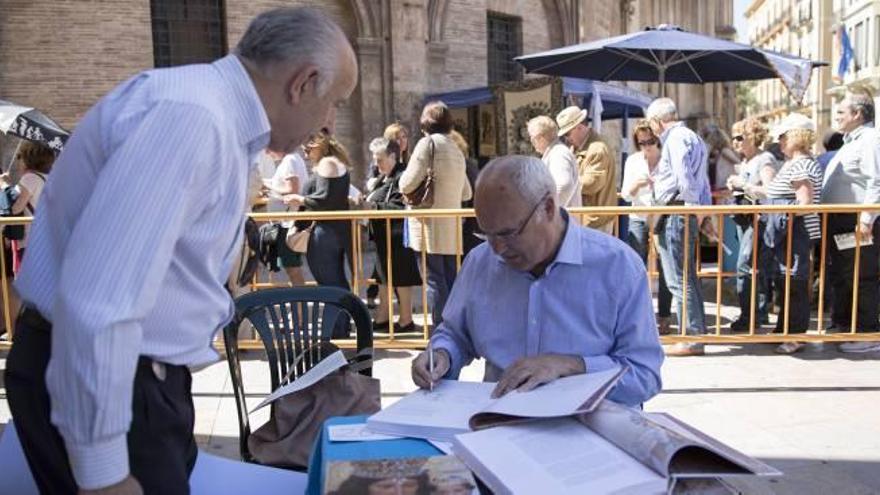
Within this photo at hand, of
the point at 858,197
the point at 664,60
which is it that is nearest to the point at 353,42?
the point at 664,60

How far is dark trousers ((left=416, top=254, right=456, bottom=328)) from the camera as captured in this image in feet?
20.3

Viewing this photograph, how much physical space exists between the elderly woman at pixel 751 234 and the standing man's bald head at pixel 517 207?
440 cm

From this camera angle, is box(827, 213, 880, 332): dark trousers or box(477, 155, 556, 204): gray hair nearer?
box(477, 155, 556, 204): gray hair

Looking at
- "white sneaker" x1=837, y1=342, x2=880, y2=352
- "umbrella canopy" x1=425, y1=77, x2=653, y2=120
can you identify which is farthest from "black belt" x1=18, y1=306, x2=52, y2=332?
"umbrella canopy" x1=425, y1=77, x2=653, y2=120

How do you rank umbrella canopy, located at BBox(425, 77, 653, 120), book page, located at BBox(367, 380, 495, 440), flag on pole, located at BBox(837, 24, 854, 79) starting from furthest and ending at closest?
flag on pole, located at BBox(837, 24, 854, 79) < umbrella canopy, located at BBox(425, 77, 653, 120) < book page, located at BBox(367, 380, 495, 440)

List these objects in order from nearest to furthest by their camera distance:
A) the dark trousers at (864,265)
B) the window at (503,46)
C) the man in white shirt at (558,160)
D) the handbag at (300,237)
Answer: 1. the dark trousers at (864,265)
2. the man in white shirt at (558,160)
3. the handbag at (300,237)
4. the window at (503,46)

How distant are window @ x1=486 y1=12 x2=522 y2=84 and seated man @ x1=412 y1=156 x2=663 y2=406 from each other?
14.0 metres

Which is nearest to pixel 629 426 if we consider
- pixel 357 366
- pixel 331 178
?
pixel 357 366

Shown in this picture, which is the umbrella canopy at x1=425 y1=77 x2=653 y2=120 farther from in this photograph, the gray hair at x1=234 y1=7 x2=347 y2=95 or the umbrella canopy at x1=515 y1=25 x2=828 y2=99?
the gray hair at x1=234 y1=7 x2=347 y2=95

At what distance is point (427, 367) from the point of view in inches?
91.7

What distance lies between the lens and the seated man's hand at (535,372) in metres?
2.06

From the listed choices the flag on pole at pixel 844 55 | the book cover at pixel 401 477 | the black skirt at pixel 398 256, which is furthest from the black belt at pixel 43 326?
the flag on pole at pixel 844 55

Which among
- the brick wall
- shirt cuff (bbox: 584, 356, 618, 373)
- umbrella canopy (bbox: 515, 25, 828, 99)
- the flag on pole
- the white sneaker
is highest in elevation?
the flag on pole

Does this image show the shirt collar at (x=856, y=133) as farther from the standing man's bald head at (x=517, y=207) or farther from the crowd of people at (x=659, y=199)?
the standing man's bald head at (x=517, y=207)
